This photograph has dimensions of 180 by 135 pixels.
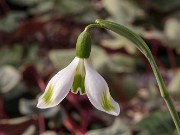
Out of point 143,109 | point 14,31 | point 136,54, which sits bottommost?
point 143,109

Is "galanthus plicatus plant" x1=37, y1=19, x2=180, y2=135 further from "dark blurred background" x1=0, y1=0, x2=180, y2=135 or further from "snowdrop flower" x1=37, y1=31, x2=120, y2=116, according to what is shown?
"dark blurred background" x1=0, y1=0, x2=180, y2=135

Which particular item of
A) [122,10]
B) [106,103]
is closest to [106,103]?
[106,103]

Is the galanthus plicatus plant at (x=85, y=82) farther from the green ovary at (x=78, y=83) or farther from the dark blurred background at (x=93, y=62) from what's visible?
the dark blurred background at (x=93, y=62)

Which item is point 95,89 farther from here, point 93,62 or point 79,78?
point 93,62

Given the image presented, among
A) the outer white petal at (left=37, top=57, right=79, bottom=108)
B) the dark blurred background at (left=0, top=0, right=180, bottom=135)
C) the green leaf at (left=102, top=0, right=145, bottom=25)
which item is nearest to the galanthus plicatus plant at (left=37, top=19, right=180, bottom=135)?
the outer white petal at (left=37, top=57, right=79, bottom=108)

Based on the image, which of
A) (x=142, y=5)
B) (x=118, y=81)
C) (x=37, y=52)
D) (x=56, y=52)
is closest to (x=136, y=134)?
(x=118, y=81)

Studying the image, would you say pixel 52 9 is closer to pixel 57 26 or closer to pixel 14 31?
pixel 57 26

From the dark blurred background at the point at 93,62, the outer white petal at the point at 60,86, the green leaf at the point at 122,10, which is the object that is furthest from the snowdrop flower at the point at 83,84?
the green leaf at the point at 122,10
